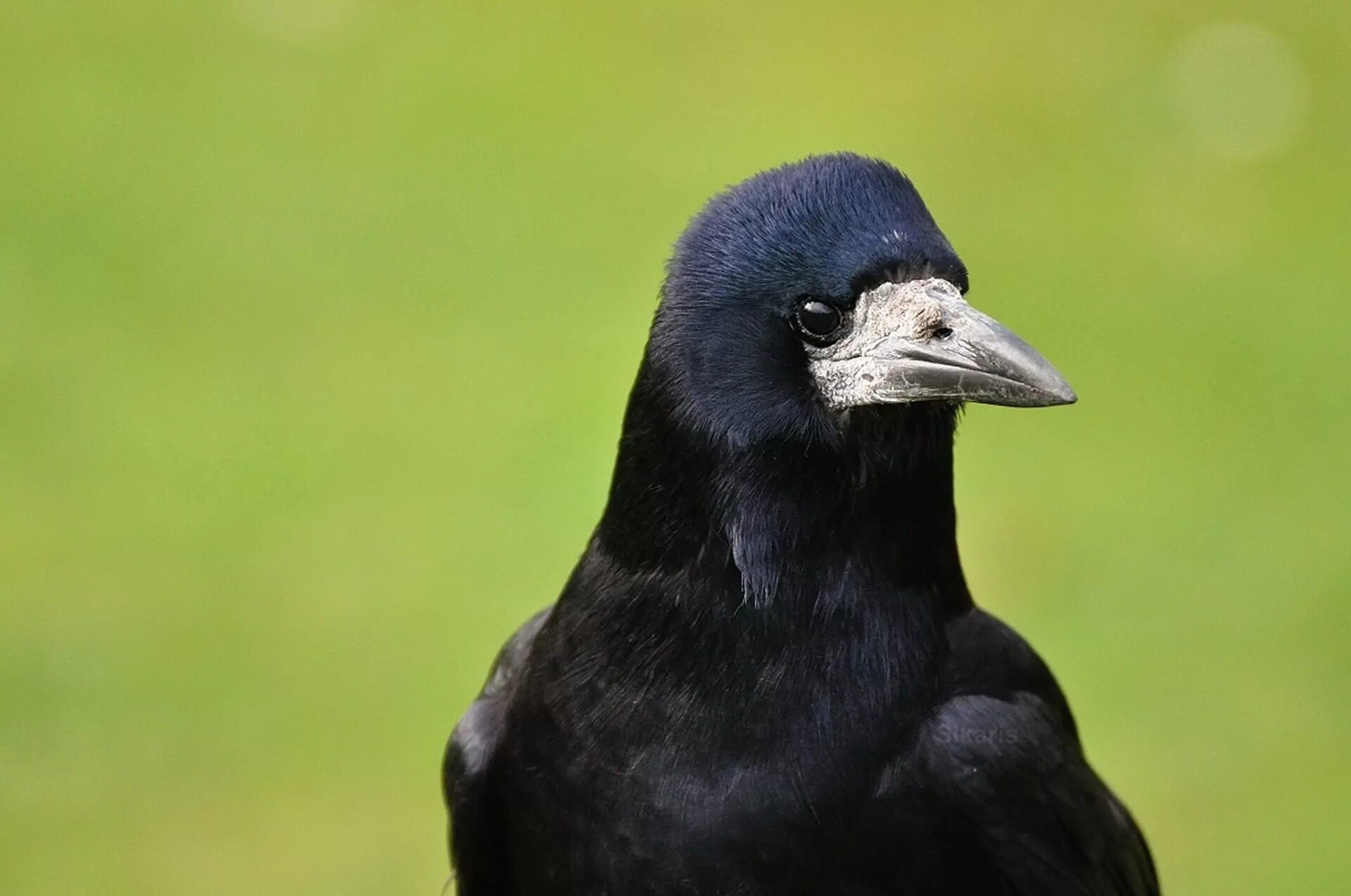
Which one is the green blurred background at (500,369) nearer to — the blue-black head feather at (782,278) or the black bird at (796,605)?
the black bird at (796,605)

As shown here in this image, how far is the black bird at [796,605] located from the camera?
2.18 meters

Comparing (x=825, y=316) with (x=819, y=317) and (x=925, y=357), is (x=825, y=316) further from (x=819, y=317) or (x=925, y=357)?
(x=925, y=357)

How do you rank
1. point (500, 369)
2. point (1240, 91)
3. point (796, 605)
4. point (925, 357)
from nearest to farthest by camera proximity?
point (925, 357) → point (796, 605) → point (500, 369) → point (1240, 91)

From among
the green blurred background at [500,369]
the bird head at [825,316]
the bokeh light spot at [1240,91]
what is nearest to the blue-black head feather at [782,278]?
the bird head at [825,316]

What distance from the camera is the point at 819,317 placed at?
218 centimetres

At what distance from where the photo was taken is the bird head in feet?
7.06

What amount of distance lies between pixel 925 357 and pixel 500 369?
12.0ft

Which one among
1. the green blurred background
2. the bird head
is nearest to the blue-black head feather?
the bird head

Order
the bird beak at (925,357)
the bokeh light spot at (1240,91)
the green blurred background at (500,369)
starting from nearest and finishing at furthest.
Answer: the bird beak at (925,357), the green blurred background at (500,369), the bokeh light spot at (1240,91)

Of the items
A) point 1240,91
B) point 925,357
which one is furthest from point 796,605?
point 1240,91

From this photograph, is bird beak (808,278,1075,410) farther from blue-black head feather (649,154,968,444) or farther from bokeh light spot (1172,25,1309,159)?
bokeh light spot (1172,25,1309,159)

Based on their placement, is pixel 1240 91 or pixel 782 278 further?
pixel 1240 91

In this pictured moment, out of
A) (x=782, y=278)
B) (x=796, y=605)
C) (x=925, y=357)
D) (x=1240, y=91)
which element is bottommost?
(x=796, y=605)

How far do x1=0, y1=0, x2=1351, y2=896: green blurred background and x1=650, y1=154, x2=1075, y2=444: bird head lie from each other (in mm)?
2478
